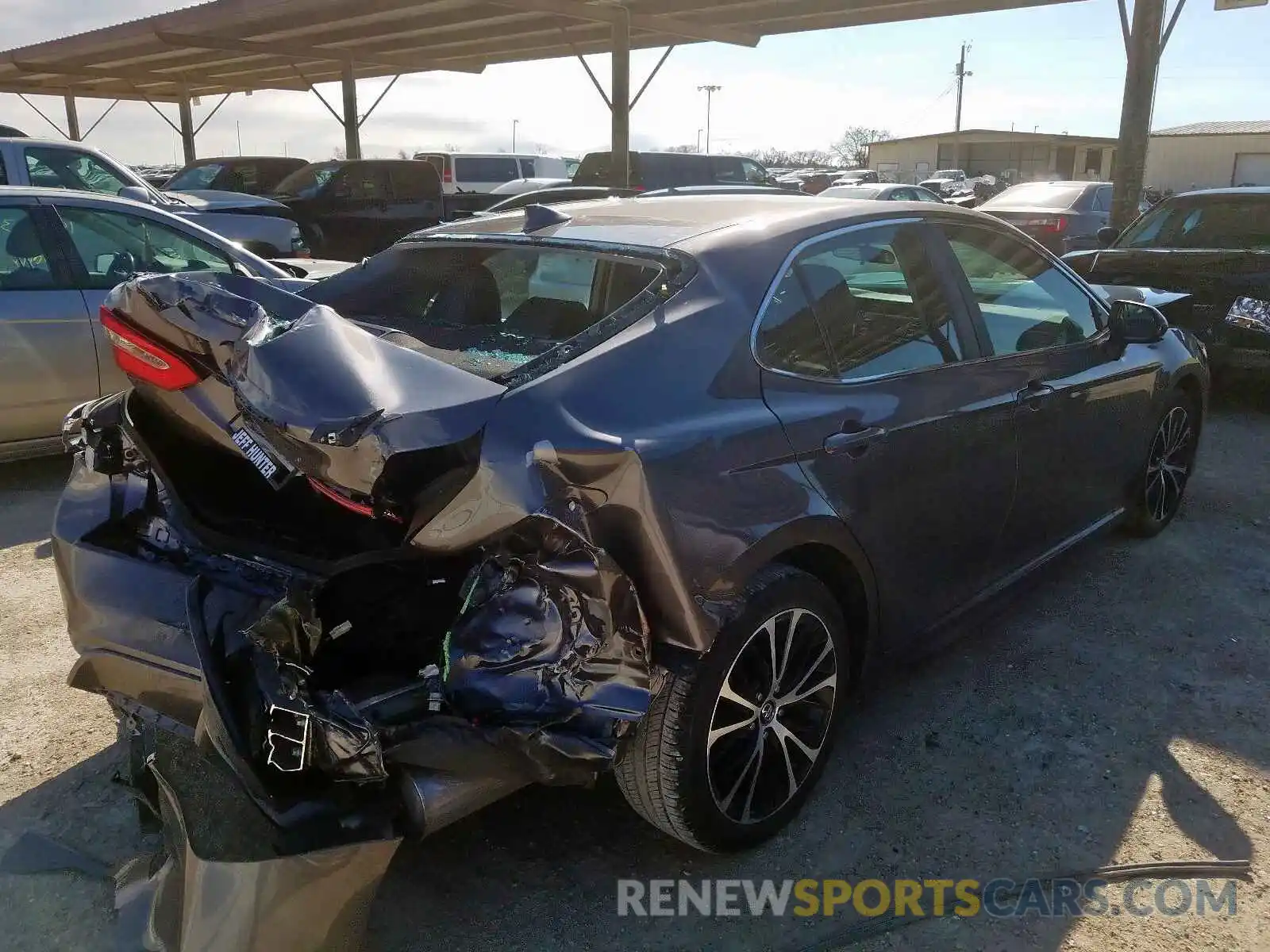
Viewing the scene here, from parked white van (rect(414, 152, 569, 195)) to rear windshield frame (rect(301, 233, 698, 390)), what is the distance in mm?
18144

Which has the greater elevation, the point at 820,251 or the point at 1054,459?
the point at 820,251

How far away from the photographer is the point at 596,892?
252 centimetres

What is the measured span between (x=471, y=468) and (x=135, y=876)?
133cm

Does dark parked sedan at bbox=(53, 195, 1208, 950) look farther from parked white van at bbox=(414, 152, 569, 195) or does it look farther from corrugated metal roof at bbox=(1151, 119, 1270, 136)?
corrugated metal roof at bbox=(1151, 119, 1270, 136)

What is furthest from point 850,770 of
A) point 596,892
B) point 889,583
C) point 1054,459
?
point 1054,459

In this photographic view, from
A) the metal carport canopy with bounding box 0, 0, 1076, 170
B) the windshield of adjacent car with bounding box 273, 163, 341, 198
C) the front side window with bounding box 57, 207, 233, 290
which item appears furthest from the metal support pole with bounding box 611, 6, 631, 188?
the front side window with bounding box 57, 207, 233, 290

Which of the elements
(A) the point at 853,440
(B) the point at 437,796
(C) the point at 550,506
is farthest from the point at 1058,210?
(B) the point at 437,796

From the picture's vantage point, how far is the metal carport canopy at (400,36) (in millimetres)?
13023

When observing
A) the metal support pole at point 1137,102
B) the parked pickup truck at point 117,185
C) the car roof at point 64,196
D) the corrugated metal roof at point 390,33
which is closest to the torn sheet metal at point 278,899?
the car roof at point 64,196

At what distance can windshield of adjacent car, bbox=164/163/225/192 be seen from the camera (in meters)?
15.3

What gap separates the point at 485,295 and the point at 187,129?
88.9 feet

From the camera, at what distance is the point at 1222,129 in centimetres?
4556

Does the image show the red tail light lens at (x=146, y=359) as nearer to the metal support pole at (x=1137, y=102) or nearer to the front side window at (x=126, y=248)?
the front side window at (x=126, y=248)

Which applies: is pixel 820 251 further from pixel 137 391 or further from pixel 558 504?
pixel 137 391
